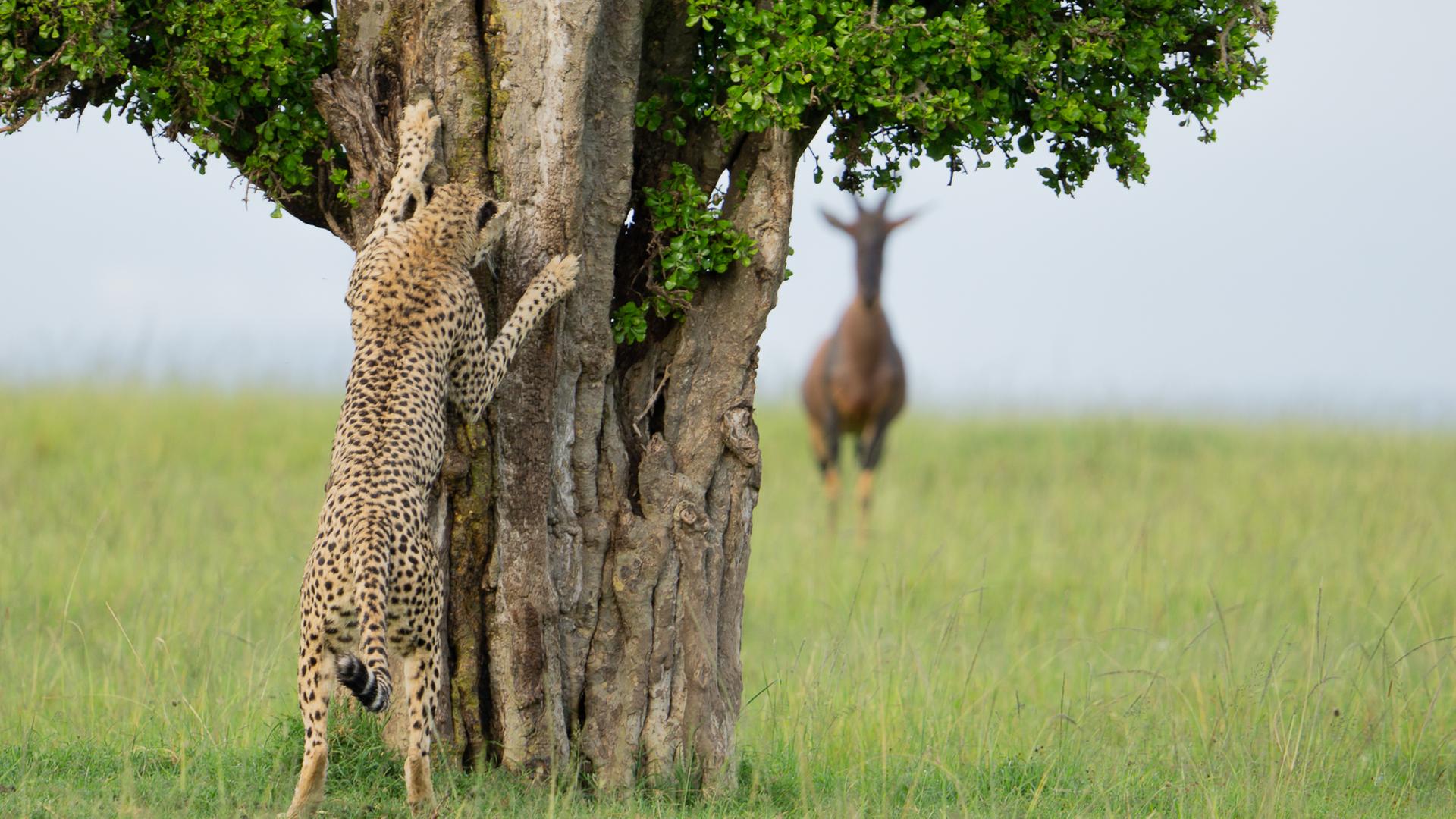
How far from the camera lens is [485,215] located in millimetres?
5070

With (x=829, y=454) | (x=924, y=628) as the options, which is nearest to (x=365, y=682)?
(x=924, y=628)

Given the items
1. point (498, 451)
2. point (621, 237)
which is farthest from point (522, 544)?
point (621, 237)

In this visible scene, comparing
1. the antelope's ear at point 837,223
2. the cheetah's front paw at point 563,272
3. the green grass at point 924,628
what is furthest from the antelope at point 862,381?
the cheetah's front paw at point 563,272

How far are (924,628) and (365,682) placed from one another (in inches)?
223

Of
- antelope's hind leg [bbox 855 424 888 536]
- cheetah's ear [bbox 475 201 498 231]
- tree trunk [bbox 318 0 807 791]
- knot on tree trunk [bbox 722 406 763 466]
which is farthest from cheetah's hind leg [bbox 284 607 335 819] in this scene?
antelope's hind leg [bbox 855 424 888 536]

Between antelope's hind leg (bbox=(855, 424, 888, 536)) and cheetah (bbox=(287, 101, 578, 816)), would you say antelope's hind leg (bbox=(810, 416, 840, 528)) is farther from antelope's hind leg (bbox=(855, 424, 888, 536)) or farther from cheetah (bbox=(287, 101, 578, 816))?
cheetah (bbox=(287, 101, 578, 816))

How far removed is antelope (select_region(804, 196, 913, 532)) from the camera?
14320mm

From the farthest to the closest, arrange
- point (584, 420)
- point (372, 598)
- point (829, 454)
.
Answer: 1. point (829, 454)
2. point (584, 420)
3. point (372, 598)

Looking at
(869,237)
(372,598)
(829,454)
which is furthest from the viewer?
(829,454)

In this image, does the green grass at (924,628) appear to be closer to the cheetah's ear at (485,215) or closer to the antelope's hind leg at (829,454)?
the antelope's hind leg at (829,454)

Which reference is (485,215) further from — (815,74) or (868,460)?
(868,460)

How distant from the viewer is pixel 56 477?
12.2 meters

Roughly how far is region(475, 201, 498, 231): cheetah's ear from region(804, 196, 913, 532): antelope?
933 cm

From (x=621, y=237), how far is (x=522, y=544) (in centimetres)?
134
